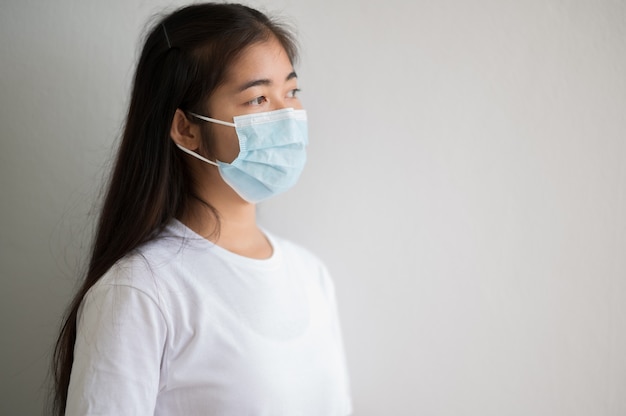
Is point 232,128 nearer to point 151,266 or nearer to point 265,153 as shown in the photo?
point 265,153

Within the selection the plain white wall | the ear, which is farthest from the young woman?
the plain white wall

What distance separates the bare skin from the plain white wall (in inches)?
9.7

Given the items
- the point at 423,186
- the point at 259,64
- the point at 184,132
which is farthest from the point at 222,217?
the point at 423,186

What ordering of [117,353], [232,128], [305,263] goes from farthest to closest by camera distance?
[305,263] → [232,128] → [117,353]

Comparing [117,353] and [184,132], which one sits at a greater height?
[184,132]

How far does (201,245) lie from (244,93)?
0.29 metres

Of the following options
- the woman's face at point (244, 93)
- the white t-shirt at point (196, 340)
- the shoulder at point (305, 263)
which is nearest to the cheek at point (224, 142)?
the woman's face at point (244, 93)

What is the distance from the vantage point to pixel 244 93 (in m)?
1.04

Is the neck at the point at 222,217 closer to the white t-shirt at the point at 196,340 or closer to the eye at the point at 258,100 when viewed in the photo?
the white t-shirt at the point at 196,340

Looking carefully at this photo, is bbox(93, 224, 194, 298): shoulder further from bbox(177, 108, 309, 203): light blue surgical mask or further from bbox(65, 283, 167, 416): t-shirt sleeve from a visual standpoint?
bbox(177, 108, 309, 203): light blue surgical mask

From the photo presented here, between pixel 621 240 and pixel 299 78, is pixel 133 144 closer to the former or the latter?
pixel 299 78

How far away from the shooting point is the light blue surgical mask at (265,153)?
105cm

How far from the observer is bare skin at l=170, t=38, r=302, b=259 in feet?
3.42

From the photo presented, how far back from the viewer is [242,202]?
44.6 inches
